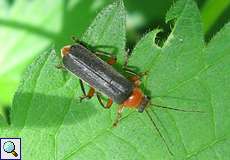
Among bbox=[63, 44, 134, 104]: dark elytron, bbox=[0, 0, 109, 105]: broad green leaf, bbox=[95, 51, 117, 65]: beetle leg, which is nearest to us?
bbox=[95, 51, 117, 65]: beetle leg

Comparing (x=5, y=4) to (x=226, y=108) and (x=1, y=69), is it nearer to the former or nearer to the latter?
(x=1, y=69)

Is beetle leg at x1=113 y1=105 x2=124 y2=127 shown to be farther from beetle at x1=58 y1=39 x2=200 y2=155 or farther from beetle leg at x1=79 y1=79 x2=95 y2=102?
beetle leg at x1=79 y1=79 x2=95 y2=102

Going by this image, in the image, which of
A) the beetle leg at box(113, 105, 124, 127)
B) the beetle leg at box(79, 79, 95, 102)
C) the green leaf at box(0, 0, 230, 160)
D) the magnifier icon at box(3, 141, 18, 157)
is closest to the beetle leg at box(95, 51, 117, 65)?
the green leaf at box(0, 0, 230, 160)

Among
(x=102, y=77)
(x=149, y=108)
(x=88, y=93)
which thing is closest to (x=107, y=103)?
(x=88, y=93)

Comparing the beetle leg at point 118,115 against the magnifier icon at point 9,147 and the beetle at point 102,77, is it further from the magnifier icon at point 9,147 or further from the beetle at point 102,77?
the magnifier icon at point 9,147

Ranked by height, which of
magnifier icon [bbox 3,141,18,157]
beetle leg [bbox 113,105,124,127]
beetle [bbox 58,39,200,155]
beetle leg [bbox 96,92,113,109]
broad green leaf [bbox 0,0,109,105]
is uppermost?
broad green leaf [bbox 0,0,109,105]

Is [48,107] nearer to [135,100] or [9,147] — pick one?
[9,147]

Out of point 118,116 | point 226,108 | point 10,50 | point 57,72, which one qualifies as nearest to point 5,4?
point 10,50

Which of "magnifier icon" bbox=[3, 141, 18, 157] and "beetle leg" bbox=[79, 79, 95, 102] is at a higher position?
"beetle leg" bbox=[79, 79, 95, 102]

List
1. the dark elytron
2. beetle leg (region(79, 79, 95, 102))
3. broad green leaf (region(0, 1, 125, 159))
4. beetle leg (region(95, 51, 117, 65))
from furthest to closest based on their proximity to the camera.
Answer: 1. the dark elytron
2. beetle leg (region(95, 51, 117, 65))
3. beetle leg (region(79, 79, 95, 102))
4. broad green leaf (region(0, 1, 125, 159))
